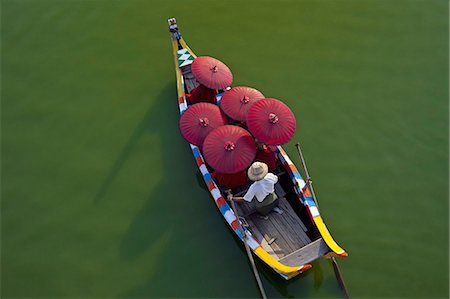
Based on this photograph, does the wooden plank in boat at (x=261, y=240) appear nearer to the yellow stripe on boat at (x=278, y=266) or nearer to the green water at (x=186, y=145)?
the yellow stripe on boat at (x=278, y=266)

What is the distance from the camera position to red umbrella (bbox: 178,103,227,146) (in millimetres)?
6180

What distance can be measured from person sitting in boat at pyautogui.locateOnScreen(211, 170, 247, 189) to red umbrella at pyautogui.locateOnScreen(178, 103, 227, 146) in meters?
0.76

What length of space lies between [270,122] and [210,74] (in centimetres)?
174

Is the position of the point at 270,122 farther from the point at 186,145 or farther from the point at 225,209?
the point at 186,145

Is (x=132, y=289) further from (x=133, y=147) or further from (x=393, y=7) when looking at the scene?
(x=393, y=7)

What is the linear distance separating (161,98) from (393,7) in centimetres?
730

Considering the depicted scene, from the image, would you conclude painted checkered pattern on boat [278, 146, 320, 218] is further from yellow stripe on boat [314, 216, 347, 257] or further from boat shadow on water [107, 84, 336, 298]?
boat shadow on water [107, 84, 336, 298]

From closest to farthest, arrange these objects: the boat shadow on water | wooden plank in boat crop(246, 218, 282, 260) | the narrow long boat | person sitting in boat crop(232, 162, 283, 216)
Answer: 1. person sitting in boat crop(232, 162, 283, 216)
2. the narrow long boat
3. wooden plank in boat crop(246, 218, 282, 260)
4. the boat shadow on water

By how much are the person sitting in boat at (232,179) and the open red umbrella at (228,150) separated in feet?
1.83

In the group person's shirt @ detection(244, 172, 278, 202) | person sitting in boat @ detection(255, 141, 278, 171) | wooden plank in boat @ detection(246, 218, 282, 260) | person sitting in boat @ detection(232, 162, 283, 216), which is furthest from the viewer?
person sitting in boat @ detection(255, 141, 278, 171)

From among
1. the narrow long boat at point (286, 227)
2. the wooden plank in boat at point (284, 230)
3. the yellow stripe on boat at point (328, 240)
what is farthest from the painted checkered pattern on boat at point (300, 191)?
the wooden plank in boat at point (284, 230)

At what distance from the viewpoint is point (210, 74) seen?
21.9ft

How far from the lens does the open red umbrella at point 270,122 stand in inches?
228

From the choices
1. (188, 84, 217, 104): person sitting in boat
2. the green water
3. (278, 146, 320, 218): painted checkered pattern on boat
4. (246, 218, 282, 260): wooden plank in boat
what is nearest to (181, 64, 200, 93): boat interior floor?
(188, 84, 217, 104): person sitting in boat
